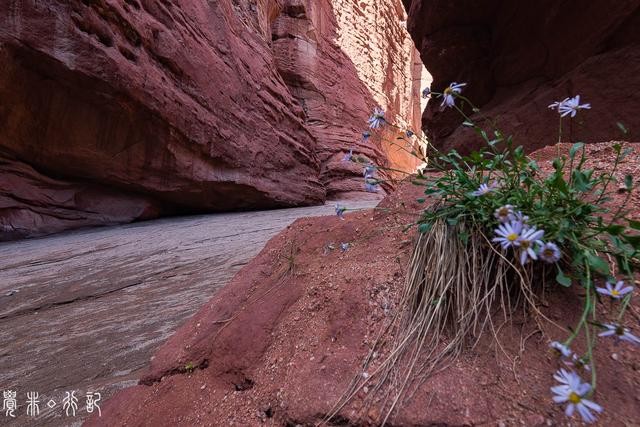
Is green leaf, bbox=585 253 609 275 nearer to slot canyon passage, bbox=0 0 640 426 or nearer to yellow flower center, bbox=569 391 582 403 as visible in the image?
slot canyon passage, bbox=0 0 640 426

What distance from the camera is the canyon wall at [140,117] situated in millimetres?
3391

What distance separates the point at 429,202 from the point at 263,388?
0.93m

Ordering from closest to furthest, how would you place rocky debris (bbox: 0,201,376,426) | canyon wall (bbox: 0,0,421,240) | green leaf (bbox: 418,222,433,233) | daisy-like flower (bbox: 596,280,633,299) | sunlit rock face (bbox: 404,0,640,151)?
daisy-like flower (bbox: 596,280,633,299) < green leaf (bbox: 418,222,433,233) < rocky debris (bbox: 0,201,376,426) < sunlit rock face (bbox: 404,0,640,151) < canyon wall (bbox: 0,0,421,240)

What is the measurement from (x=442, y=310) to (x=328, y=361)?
11.4 inches

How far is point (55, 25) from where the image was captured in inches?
126

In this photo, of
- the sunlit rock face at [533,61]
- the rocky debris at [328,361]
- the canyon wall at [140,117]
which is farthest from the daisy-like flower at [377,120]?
the canyon wall at [140,117]

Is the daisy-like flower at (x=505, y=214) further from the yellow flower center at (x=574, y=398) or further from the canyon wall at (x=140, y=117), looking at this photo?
the canyon wall at (x=140, y=117)

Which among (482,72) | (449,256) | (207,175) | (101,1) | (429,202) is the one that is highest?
(101,1)

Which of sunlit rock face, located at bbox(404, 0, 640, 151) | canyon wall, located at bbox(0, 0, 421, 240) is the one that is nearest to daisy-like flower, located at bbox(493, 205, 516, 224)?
sunlit rock face, located at bbox(404, 0, 640, 151)

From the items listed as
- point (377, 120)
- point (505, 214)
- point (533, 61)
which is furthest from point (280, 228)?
point (533, 61)

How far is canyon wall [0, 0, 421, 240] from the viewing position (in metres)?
3.39

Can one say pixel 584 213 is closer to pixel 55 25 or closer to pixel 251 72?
pixel 55 25

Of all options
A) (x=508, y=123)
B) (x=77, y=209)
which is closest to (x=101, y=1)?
(x=77, y=209)

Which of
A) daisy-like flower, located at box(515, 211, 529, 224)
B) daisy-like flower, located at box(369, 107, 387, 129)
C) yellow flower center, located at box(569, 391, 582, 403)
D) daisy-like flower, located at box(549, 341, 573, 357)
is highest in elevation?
daisy-like flower, located at box(369, 107, 387, 129)
